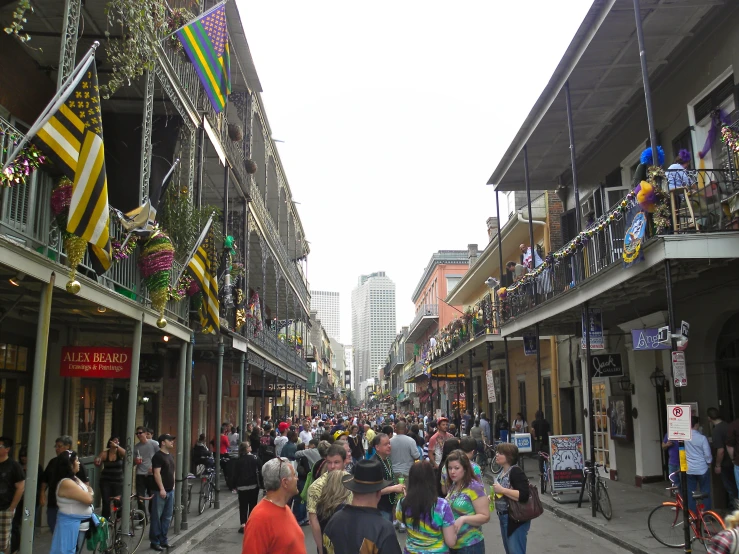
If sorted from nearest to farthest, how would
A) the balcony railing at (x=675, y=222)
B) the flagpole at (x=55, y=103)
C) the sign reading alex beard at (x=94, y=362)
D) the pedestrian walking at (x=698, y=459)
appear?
1. the flagpole at (x=55, y=103)
2. the balcony railing at (x=675, y=222)
3. the sign reading alex beard at (x=94, y=362)
4. the pedestrian walking at (x=698, y=459)

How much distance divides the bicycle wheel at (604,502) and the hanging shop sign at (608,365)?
4.28 metres

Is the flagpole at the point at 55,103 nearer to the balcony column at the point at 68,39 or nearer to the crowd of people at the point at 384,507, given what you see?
the balcony column at the point at 68,39

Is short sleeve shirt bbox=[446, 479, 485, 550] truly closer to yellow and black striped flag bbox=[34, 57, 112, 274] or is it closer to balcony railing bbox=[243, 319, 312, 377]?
yellow and black striped flag bbox=[34, 57, 112, 274]

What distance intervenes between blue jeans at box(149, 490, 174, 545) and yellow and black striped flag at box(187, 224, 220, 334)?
377 centimetres

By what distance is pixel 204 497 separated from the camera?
46.2ft

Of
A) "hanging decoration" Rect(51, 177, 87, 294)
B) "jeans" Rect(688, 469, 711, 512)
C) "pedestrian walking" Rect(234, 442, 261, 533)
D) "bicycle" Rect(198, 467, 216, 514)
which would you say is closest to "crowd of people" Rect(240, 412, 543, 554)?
"pedestrian walking" Rect(234, 442, 261, 533)

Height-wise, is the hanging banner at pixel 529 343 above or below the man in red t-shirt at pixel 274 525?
above

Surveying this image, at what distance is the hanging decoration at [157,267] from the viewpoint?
32.5 ft

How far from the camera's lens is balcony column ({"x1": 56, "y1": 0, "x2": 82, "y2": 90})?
713cm

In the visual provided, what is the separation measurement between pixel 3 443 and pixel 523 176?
15.2 m

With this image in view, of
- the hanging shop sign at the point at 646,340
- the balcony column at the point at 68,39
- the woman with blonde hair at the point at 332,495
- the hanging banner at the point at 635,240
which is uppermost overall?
the balcony column at the point at 68,39

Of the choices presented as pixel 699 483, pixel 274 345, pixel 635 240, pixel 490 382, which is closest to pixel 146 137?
pixel 635 240

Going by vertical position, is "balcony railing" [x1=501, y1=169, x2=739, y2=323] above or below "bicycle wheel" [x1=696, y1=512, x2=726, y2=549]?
above

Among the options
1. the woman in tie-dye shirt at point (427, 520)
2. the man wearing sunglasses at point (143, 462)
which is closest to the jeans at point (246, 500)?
the man wearing sunglasses at point (143, 462)
